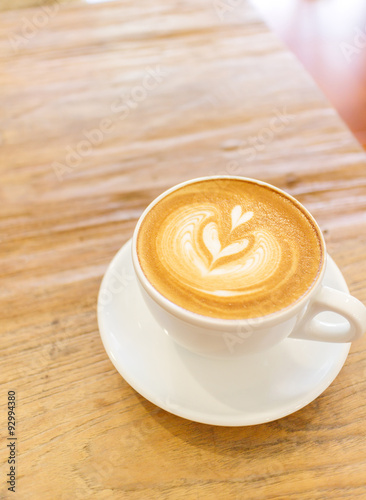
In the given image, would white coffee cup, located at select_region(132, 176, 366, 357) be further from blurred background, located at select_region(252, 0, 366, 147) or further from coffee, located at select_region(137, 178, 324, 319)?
blurred background, located at select_region(252, 0, 366, 147)

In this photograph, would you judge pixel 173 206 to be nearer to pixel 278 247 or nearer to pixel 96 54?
pixel 278 247

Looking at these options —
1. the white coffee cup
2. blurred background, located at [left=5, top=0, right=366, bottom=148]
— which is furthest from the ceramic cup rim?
blurred background, located at [left=5, top=0, right=366, bottom=148]

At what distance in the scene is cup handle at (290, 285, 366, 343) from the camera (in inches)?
20.7

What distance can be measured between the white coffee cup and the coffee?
0.03 ft

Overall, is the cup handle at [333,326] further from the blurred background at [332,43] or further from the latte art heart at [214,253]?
the blurred background at [332,43]

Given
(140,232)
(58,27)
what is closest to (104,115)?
(58,27)

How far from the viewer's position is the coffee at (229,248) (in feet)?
1.74

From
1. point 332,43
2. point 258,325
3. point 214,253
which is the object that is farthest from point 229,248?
point 332,43

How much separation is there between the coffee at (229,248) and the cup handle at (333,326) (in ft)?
0.09

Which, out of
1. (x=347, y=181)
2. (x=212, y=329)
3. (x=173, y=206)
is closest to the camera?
(x=212, y=329)

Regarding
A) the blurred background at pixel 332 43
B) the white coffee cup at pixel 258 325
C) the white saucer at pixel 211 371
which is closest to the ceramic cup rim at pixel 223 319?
the white coffee cup at pixel 258 325

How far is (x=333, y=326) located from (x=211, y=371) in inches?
6.5

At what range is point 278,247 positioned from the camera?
22.9 inches

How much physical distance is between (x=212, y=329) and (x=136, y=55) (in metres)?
0.81
